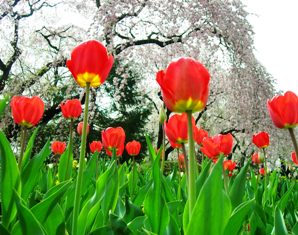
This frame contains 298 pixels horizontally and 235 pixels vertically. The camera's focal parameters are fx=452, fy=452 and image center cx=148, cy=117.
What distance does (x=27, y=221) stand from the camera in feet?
2.89

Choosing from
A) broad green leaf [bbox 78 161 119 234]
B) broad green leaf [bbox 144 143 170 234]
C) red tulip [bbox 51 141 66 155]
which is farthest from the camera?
red tulip [bbox 51 141 66 155]

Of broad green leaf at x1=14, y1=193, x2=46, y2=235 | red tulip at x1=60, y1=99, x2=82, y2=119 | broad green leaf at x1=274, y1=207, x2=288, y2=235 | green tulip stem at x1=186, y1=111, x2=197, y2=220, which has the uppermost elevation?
red tulip at x1=60, y1=99, x2=82, y2=119

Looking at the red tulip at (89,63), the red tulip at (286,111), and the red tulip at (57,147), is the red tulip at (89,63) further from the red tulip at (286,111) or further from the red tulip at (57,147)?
the red tulip at (57,147)

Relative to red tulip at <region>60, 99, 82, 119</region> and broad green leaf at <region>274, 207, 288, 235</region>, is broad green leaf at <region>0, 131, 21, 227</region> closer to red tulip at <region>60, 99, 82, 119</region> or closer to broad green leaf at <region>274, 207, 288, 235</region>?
broad green leaf at <region>274, 207, 288, 235</region>

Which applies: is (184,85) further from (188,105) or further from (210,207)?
(210,207)

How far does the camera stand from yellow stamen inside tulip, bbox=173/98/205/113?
35.6 inches

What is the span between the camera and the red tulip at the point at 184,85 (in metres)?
0.90

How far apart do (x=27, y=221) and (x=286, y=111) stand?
0.74 meters

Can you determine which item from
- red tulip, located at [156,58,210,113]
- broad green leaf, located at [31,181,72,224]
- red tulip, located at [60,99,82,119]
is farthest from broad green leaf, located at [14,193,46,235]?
red tulip, located at [60,99,82,119]

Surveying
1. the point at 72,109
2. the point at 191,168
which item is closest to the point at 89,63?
the point at 191,168

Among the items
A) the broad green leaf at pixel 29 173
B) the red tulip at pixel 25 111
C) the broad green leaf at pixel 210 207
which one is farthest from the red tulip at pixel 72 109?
the broad green leaf at pixel 210 207

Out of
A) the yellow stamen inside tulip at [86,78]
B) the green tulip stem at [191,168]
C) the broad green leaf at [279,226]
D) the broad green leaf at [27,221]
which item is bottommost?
the broad green leaf at [279,226]

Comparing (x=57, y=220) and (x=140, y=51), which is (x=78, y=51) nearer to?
(x=57, y=220)

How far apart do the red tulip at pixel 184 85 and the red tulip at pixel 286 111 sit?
0.39 metres
